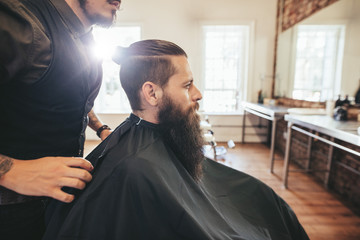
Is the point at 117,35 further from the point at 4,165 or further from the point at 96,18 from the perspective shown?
the point at 4,165

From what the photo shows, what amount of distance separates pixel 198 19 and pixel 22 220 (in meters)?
4.29

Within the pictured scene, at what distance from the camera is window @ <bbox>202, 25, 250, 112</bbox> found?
173 inches

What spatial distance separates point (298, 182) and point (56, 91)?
2.88 meters

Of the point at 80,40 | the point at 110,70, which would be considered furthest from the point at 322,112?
the point at 110,70

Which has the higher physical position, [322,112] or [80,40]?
[80,40]

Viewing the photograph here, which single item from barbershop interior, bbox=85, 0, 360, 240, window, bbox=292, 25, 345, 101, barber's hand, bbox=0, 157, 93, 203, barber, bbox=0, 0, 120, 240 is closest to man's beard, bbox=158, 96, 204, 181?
barber, bbox=0, 0, 120, 240

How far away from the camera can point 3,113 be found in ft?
2.22

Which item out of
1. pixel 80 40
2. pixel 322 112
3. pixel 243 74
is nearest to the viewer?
pixel 80 40

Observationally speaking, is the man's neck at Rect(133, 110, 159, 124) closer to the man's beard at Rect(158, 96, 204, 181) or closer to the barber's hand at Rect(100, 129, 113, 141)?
the man's beard at Rect(158, 96, 204, 181)

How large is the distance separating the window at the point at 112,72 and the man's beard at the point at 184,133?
3835 millimetres

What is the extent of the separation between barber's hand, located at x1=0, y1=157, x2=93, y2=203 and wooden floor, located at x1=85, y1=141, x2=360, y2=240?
6.31ft

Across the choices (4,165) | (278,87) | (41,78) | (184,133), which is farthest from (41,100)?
(278,87)

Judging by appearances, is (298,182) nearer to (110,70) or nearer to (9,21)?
(9,21)

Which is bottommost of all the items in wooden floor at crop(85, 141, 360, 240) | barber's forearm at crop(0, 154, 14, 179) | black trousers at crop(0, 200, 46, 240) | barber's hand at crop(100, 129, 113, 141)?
wooden floor at crop(85, 141, 360, 240)
